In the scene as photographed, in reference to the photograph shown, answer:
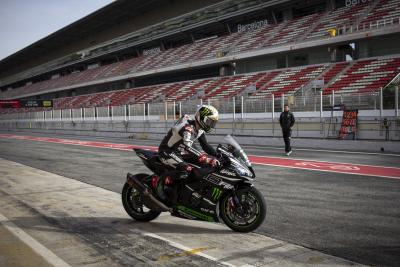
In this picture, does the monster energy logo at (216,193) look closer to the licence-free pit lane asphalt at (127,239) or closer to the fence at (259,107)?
the licence-free pit lane asphalt at (127,239)

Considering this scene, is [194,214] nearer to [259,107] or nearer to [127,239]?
[127,239]

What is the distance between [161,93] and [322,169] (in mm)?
30033

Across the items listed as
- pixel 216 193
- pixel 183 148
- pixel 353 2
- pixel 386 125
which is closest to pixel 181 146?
pixel 183 148

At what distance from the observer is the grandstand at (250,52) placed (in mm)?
25688

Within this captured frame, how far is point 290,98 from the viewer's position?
19.9 m

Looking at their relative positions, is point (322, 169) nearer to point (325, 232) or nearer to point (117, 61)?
point (325, 232)

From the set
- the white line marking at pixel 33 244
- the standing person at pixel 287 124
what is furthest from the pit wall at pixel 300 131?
the white line marking at pixel 33 244

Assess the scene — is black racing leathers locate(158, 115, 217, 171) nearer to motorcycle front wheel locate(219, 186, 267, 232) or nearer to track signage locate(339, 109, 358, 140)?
motorcycle front wheel locate(219, 186, 267, 232)

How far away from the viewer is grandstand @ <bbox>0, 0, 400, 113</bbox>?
25.7 meters

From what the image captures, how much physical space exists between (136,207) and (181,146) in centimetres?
127

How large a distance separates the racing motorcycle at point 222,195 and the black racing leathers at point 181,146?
5.5 inches

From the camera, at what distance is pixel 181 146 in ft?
16.6

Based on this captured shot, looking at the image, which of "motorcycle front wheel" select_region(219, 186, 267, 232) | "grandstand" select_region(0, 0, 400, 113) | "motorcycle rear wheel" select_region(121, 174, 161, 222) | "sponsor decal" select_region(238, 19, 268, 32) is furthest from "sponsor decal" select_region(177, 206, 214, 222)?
"sponsor decal" select_region(238, 19, 268, 32)

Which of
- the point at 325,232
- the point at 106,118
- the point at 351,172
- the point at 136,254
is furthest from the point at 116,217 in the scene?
the point at 106,118
